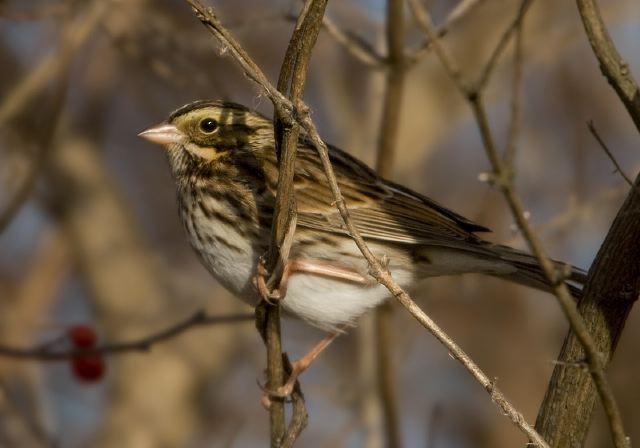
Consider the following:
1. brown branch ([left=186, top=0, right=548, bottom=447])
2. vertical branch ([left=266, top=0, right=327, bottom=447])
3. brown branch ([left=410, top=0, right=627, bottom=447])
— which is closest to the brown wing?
vertical branch ([left=266, top=0, right=327, bottom=447])

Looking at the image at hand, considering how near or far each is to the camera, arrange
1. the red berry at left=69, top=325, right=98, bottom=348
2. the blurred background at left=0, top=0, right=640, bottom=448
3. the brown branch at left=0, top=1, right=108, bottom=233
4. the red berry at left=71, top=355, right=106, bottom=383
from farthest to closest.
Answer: the blurred background at left=0, top=0, right=640, bottom=448 → the red berry at left=71, top=355, right=106, bottom=383 → the red berry at left=69, top=325, right=98, bottom=348 → the brown branch at left=0, top=1, right=108, bottom=233

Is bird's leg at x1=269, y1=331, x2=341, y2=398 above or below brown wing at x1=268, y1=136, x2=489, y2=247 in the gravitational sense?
below

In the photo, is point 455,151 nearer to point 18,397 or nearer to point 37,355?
point 18,397

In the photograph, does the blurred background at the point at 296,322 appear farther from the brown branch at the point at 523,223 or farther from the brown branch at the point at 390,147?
the brown branch at the point at 523,223

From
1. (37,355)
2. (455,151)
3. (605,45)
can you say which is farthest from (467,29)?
(605,45)

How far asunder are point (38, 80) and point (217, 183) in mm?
1157

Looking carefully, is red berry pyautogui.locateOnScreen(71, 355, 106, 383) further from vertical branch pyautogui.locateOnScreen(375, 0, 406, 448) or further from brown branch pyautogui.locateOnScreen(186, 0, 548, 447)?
brown branch pyautogui.locateOnScreen(186, 0, 548, 447)

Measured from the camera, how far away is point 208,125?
4078 mm

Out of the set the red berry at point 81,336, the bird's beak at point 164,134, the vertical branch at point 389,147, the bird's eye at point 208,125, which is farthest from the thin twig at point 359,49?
the red berry at point 81,336

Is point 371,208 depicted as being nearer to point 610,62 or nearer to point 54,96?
point 54,96

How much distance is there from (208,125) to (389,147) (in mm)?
782

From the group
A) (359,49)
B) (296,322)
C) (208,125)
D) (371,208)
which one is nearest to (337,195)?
(371,208)

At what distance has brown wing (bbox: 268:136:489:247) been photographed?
12.7 ft

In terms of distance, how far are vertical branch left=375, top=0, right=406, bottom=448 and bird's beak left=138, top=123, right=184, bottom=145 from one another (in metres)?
0.80
